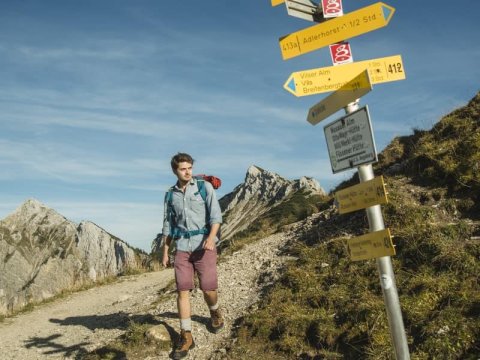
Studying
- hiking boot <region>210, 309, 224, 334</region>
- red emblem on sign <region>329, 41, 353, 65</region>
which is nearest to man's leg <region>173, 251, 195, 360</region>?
hiking boot <region>210, 309, 224, 334</region>

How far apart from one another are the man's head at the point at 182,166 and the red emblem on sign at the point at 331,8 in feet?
10.7

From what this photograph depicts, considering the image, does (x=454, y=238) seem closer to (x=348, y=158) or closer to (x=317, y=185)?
(x=348, y=158)

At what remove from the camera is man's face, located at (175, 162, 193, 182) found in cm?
704

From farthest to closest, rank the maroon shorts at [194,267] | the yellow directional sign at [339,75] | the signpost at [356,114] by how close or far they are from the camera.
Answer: the maroon shorts at [194,267], the yellow directional sign at [339,75], the signpost at [356,114]

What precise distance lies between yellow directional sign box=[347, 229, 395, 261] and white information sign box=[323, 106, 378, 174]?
66cm

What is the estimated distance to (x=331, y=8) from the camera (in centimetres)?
474

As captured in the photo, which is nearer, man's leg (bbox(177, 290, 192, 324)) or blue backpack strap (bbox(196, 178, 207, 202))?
man's leg (bbox(177, 290, 192, 324))

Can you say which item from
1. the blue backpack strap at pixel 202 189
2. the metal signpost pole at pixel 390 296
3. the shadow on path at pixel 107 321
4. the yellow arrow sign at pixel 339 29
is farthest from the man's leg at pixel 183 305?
the yellow arrow sign at pixel 339 29

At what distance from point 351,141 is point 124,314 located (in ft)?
24.9

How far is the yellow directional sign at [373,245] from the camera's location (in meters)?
3.86

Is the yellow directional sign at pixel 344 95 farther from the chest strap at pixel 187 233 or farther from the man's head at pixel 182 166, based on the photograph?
the chest strap at pixel 187 233

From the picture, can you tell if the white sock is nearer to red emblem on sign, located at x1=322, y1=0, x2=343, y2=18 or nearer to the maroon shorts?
the maroon shorts

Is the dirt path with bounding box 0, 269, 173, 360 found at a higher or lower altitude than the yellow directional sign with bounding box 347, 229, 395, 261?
lower

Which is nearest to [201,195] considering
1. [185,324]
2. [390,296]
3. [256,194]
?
[185,324]
